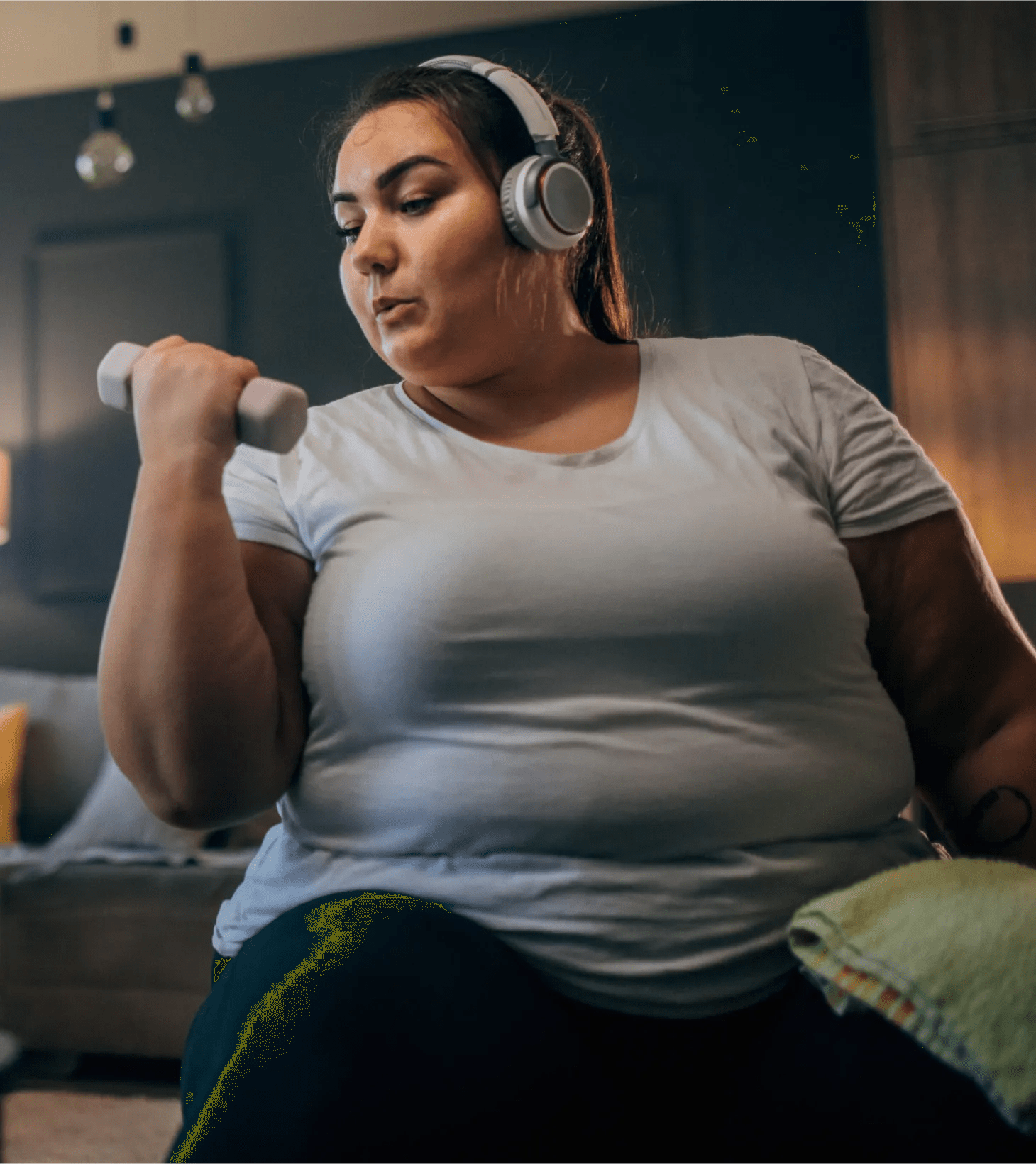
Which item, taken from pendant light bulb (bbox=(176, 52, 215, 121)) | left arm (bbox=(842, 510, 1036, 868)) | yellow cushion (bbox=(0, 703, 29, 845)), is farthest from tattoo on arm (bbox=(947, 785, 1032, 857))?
yellow cushion (bbox=(0, 703, 29, 845))

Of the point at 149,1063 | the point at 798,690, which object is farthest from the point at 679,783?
the point at 149,1063

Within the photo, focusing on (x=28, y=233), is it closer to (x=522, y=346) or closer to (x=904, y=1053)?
(x=522, y=346)

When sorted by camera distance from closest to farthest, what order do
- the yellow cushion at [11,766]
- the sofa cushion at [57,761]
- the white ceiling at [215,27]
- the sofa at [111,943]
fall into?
the sofa at [111,943] < the yellow cushion at [11,766] < the sofa cushion at [57,761] < the white ceiling at [215,27]

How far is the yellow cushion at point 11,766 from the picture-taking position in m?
2.69

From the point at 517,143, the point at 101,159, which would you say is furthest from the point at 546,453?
the point at 101,159

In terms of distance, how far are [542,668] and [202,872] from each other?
70.1 inches

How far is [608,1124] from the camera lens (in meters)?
0.56

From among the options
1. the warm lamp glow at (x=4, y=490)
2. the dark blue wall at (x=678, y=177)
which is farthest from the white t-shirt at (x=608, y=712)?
the warm lamp glow at (x=4, y=490)

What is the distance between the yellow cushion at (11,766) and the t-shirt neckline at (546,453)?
7.56 ft

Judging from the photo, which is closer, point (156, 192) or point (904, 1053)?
point (904, 1053)

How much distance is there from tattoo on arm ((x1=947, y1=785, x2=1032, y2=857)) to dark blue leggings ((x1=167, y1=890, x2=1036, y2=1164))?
189 mm

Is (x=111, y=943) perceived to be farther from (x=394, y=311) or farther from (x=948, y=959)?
(x=948, y=959)

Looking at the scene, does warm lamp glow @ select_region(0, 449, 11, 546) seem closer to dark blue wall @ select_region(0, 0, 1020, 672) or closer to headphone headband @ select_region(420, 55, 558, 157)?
dark blue wall @ select_region(0, 0, 1020, 672)

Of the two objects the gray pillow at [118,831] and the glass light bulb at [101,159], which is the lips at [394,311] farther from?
the glass light bulb at [101,159]
